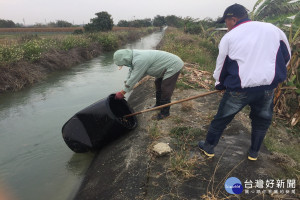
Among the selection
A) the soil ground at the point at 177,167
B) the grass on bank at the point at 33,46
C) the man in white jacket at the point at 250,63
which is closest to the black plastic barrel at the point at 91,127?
the soil ground at the point at 177,167

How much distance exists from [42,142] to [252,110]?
4074 millimetres

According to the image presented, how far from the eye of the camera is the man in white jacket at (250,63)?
2043 millimetres

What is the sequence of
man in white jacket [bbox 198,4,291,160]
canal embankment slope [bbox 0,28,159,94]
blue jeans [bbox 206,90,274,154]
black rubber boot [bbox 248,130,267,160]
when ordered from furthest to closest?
canal embankment slope [bbox 0,28,159,94], black rubber boot [bbox 248,130,267,160], blue jeans [bbox 206,90,274,154], man in white jacket [bbox 198,4,291,160]

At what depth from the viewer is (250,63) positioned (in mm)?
2055

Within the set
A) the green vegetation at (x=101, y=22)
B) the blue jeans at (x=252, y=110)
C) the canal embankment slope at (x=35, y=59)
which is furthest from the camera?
the green vegetation at (x=101, y=22)

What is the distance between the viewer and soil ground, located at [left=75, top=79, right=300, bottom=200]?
7.69 feet

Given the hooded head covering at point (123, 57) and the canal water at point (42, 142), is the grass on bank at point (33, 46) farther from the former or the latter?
the hooded head covering at point (123, 57)

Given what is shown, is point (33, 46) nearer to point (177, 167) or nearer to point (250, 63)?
point (177, 167)

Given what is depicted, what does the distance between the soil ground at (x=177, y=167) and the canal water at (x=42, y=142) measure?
0.44 m

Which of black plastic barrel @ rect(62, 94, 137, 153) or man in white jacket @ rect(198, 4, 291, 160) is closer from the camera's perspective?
man in white jacket @ rect(198, 4, 291, 160)

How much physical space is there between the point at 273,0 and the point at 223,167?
596 cm

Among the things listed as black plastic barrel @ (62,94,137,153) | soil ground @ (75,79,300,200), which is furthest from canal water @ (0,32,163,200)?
black plastic barrel @ (62,94,137,153)

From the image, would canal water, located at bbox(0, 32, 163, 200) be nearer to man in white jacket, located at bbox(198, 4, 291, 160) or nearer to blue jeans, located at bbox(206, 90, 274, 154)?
blue jeans, located at bbox(206, 90, 274, 154)

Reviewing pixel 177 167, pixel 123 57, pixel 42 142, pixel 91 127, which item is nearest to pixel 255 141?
A: pixel 177 167
